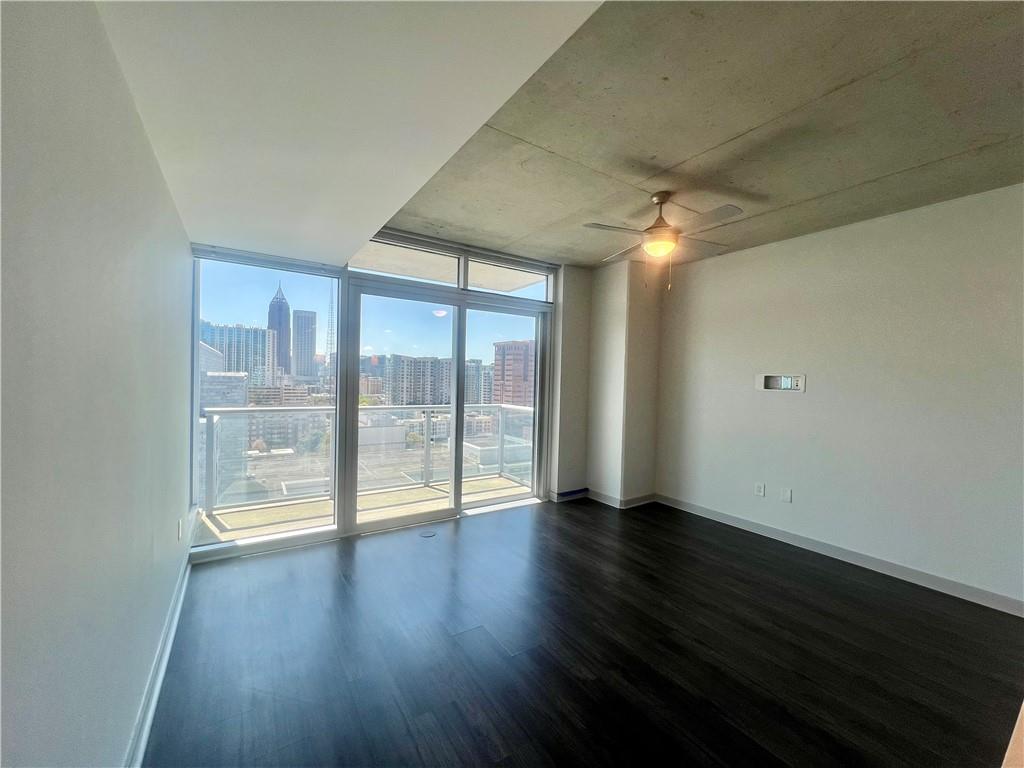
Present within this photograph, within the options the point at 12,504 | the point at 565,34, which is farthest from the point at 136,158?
the point at 565,34

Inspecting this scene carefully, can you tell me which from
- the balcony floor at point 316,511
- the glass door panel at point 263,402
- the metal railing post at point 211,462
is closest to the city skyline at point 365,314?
the glass door panel at point 263,402

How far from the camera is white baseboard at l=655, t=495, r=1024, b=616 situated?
2.61 meters

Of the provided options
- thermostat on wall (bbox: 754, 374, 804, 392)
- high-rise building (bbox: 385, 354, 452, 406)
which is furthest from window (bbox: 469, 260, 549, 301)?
thermostat on wall (bbox: 754, 374, 804, 392)

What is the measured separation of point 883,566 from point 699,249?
3.02 m

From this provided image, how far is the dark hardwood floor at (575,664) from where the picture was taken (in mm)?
1580

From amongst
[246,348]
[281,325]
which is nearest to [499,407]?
[281,325]

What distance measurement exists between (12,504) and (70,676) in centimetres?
55

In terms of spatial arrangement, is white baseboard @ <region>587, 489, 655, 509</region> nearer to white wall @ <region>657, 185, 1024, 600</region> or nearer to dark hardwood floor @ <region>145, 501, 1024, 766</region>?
white wall @ <region>657, 185, 1024, 600</region>

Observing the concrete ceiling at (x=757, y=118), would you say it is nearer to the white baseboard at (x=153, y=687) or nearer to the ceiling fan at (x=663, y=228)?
the ceiling fan at (x=663, y=228)

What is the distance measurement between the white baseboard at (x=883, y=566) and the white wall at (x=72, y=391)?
439 centimetres

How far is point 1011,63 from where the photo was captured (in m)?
1.61

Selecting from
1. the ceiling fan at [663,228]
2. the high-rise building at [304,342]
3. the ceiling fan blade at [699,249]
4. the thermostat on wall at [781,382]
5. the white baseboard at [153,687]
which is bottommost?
the white baseboard at [153,687]

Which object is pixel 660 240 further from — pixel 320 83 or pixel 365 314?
pixel 365 314

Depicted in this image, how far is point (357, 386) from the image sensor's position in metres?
3.53
